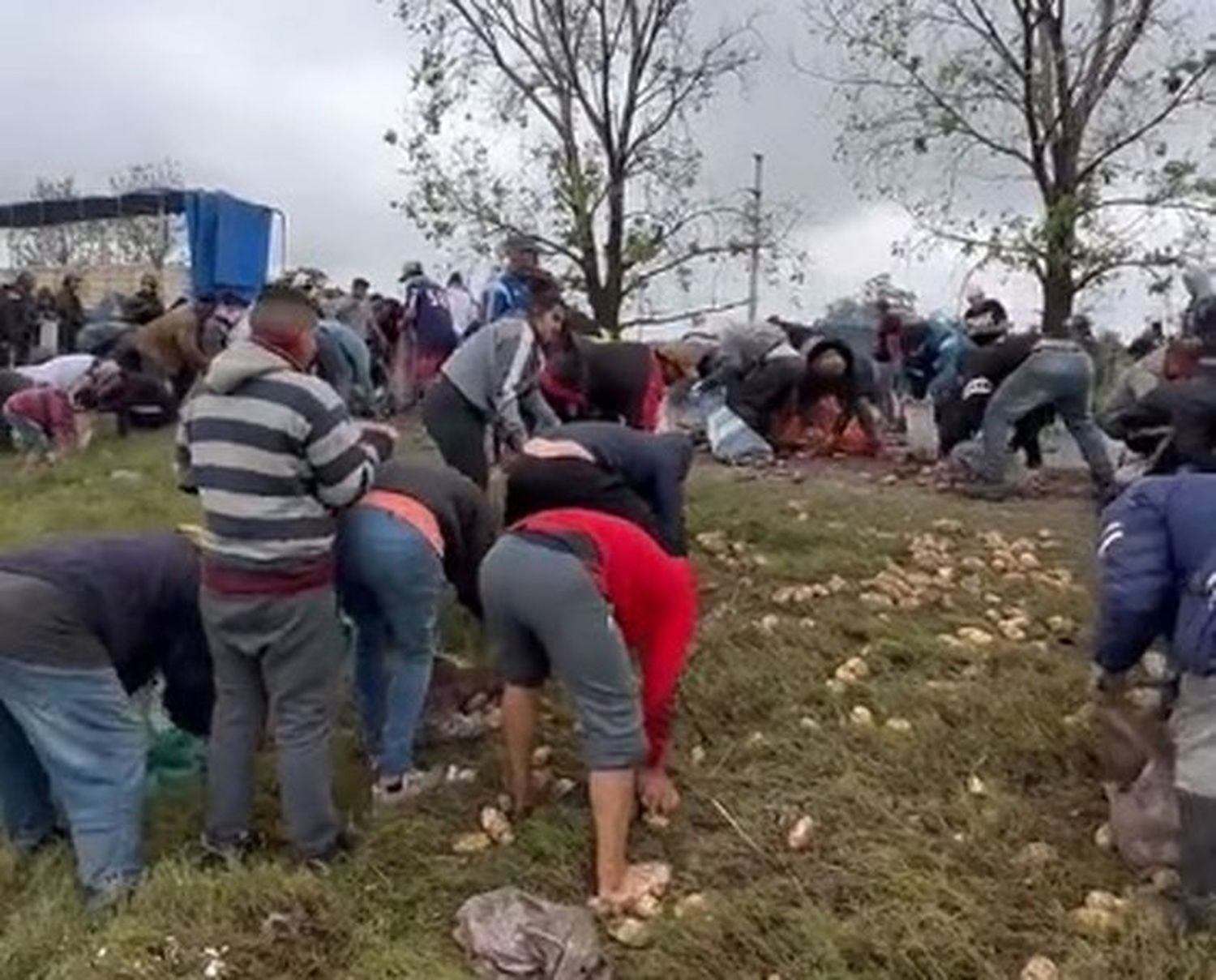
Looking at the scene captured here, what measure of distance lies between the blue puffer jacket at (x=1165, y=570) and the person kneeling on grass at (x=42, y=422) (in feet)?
33.9

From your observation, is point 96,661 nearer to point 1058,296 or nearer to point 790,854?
point 790,854

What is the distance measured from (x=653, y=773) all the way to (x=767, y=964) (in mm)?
1001

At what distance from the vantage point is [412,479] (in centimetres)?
497

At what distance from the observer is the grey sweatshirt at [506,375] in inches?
272

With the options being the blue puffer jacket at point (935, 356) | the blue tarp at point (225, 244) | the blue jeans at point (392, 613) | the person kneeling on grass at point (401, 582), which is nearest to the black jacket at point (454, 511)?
the person kneeling on grass at point (401, 582)

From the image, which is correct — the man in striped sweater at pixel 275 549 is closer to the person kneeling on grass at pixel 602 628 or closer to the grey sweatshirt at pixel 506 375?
the person kneeling on grass at pixel 602 628

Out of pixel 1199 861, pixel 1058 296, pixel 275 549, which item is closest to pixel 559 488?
pixel 275 549


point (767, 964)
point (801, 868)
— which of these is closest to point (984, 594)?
point (801, 868)

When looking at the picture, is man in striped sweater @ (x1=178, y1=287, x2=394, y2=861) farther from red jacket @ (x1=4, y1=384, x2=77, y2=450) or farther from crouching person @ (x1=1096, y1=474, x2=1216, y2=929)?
red jacket @ (x1=4, y1=384, x2=77, y2=450)

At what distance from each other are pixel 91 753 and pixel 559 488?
1599 millimetres

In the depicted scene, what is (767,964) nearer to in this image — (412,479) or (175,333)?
(412,479)

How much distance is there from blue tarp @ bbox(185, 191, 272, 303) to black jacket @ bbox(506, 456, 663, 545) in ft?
41.3

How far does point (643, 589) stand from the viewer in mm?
4395

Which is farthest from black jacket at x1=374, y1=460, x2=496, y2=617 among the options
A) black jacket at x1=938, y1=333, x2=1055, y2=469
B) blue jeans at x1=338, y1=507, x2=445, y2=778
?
black jacket at x1=938, y1=333, x2=1055, y2=469
